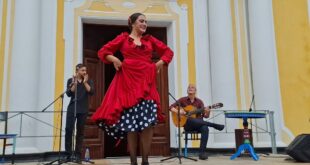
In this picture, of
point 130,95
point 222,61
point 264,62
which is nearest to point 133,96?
point 130,95

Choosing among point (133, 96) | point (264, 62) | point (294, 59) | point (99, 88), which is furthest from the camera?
point (294, 59)

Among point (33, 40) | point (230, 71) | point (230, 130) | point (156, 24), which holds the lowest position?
point (230, 130)

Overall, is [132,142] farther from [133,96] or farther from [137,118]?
[133,96]

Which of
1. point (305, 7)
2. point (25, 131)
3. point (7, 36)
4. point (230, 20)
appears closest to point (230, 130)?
point (230, 20)

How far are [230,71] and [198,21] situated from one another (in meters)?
1.20

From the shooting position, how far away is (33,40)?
20.6ft

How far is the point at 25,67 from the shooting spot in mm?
6117

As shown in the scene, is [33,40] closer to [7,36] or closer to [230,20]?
[7,36]

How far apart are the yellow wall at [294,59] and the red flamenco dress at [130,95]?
459cm

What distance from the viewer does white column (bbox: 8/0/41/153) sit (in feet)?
19.7

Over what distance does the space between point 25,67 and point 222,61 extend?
344cm

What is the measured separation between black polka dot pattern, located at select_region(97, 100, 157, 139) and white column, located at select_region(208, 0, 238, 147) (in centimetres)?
375

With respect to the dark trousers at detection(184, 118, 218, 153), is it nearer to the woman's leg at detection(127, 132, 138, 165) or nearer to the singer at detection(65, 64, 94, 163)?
the singer at detection(65, 64, 94, 163)

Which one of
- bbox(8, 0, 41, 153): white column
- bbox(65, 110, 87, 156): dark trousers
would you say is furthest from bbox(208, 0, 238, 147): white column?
bbox(8, 0, 41, 153): white column
